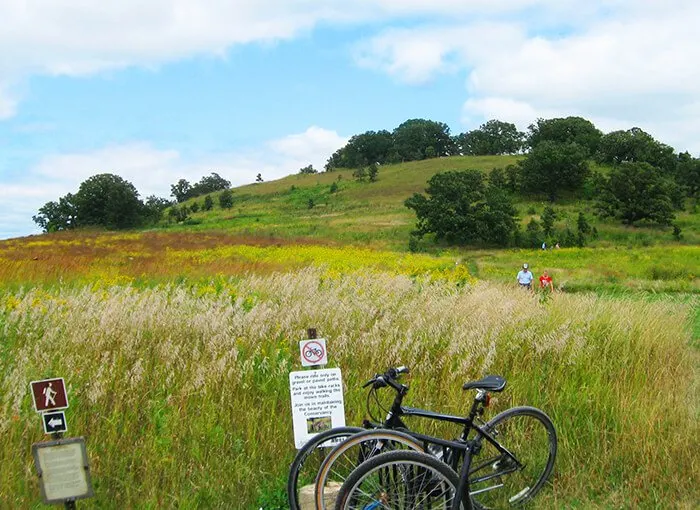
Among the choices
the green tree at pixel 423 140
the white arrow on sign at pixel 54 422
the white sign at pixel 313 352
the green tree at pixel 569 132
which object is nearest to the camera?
the white arrow on sign at pixel 54 422

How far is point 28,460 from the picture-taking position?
4.36 metres

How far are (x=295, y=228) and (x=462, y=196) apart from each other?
15.7 meters

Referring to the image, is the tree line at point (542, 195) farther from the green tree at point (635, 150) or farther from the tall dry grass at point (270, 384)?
the tall dry grass at point (270, 384)

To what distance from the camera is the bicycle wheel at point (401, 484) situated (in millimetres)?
3568

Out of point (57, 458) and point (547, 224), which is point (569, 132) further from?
point (57, 458)

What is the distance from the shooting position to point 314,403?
15.5 ft

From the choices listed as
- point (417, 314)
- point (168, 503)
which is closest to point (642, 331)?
point (417, 314)

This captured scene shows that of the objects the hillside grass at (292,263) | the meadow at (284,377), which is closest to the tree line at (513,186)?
the hillside grass at (292,263)

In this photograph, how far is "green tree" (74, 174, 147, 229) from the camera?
240 feet

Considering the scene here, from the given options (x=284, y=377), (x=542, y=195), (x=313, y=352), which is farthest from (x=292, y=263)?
(x=542, y=195)

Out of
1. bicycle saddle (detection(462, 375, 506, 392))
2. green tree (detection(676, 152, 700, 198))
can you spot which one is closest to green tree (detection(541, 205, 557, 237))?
green tree (detection(676, 152, 700, 198))

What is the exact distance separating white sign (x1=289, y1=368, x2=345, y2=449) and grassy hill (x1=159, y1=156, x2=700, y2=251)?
35.9m

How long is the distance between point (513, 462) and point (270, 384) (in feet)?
7.05

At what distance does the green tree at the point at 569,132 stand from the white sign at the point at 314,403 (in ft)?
334
